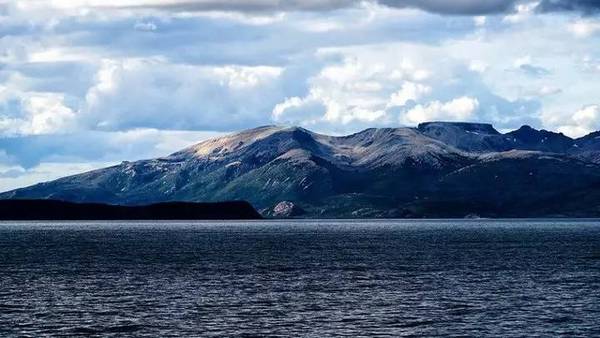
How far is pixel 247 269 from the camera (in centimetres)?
15088

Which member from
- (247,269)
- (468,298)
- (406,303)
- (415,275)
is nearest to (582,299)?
(468,298)

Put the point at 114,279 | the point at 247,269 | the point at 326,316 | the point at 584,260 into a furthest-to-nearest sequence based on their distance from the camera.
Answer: the point at 584,260 < the point at 247,269 < the point at 114,279 < the point at 326,316

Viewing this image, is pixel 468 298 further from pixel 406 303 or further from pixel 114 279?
pixel 114 279

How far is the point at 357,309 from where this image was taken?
9612 centimetres

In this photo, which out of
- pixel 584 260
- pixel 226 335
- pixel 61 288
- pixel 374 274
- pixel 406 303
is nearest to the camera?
pixel 226 335

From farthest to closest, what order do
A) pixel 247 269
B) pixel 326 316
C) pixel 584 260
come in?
pixel 584 260
pixel 247 269
pixel 326 316

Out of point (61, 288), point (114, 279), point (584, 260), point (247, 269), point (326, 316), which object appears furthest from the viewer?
point (584, 260)

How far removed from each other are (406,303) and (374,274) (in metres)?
39.0

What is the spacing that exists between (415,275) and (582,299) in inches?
1476

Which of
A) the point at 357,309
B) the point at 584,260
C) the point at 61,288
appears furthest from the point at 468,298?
the point at 584,260

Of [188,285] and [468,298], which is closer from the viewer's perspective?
[468,298]

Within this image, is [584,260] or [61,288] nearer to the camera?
[61,288]

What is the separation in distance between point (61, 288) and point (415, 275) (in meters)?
52.2

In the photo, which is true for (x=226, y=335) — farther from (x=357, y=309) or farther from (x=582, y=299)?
(x=582, y=299)
